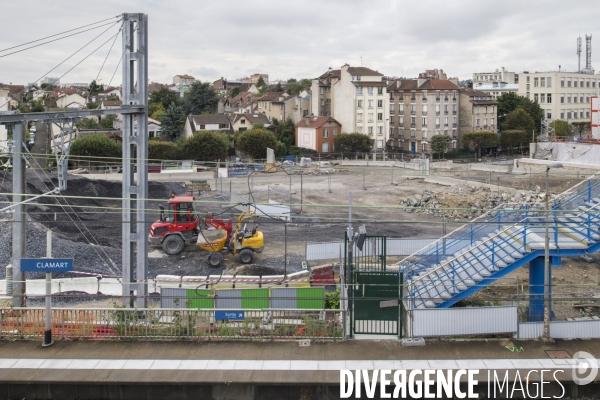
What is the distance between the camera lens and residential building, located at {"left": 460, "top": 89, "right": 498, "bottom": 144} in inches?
3167

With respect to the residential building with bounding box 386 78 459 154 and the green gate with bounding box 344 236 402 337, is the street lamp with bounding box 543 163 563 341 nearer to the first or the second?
the green gate with bounding box 344 236 402 337

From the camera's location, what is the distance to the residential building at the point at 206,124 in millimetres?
77938

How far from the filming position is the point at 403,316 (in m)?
16.5

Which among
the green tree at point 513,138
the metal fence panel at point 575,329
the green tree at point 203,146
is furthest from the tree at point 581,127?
the metal fence panel at point 575,329

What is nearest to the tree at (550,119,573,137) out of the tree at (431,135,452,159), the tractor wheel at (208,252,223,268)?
the tree at (431,135,452,159)

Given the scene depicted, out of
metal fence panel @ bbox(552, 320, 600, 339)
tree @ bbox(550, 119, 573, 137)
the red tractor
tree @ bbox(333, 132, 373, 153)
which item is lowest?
metal fence panel @ bbox(552, 320, 600, 339)

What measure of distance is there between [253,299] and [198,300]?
5.08 ft

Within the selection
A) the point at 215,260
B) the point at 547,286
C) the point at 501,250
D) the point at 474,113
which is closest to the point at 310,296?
the point at 501,250

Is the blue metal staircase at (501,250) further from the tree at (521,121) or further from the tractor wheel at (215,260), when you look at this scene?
the tree at (521,121)

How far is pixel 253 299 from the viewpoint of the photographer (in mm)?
17188

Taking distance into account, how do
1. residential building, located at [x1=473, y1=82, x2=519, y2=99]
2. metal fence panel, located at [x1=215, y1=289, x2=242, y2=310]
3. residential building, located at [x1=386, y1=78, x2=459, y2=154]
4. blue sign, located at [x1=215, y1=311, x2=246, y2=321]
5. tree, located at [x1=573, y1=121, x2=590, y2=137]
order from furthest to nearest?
residential building, located at [x1=473, y1=82, x2=519, y2=99] → tree, located at [x1=573, y1=121, x2=590, y2=137] → residential building, located at [x1=386, y1=78, x2=459, y2=154] → metal fence panel, located at [x1=215, y1=289, x2=242, y2=310] → blue sign, located at [x1=215, y1=311, x2=246, y2=321]

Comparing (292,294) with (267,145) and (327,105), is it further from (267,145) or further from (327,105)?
(327,105)

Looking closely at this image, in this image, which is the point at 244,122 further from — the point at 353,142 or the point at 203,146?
the point at 203,146

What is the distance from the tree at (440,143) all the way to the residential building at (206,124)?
25307 millimetres
